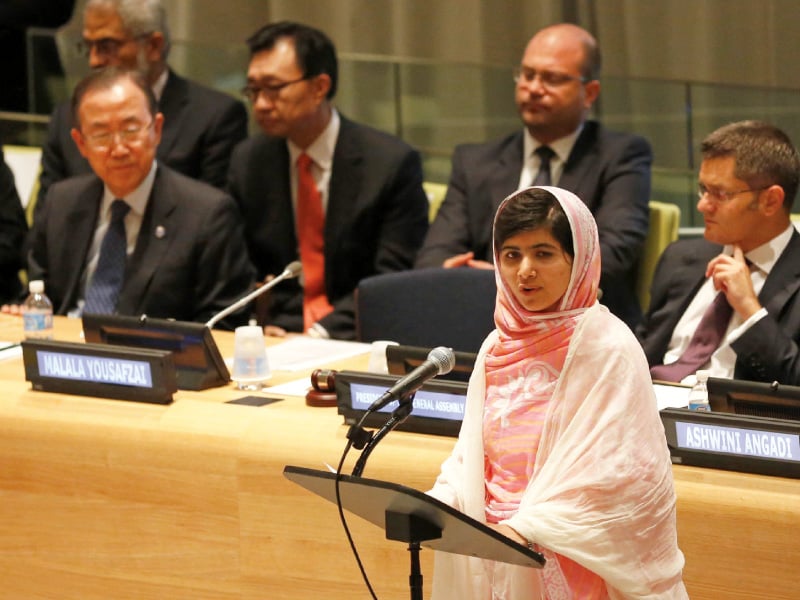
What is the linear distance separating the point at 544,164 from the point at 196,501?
2028 mm

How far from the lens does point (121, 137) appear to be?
4.00 m

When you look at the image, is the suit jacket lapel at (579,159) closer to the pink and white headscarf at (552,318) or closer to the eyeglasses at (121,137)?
the eyeglasses at (121,137)

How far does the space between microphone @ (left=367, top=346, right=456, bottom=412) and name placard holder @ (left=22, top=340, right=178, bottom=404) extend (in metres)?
1.12

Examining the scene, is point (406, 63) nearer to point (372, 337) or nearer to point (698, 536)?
point (372, 337)

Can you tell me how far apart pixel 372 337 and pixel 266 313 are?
671mm

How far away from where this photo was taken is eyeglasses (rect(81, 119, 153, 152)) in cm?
400

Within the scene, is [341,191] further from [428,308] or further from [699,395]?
[699,395]

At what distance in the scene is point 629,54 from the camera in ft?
18.2

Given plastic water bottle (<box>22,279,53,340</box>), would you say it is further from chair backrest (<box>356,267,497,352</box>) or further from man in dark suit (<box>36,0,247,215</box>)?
man in dark suit (<box>36,0,247,215</box>)

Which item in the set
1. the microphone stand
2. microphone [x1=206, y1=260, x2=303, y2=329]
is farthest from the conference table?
the microphone stand

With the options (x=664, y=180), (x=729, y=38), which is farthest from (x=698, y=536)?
(x=729, y=38)

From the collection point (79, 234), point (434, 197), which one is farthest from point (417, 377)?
point (434, 197)

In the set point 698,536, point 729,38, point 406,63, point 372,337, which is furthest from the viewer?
point 406,63

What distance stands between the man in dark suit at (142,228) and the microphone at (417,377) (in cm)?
214
